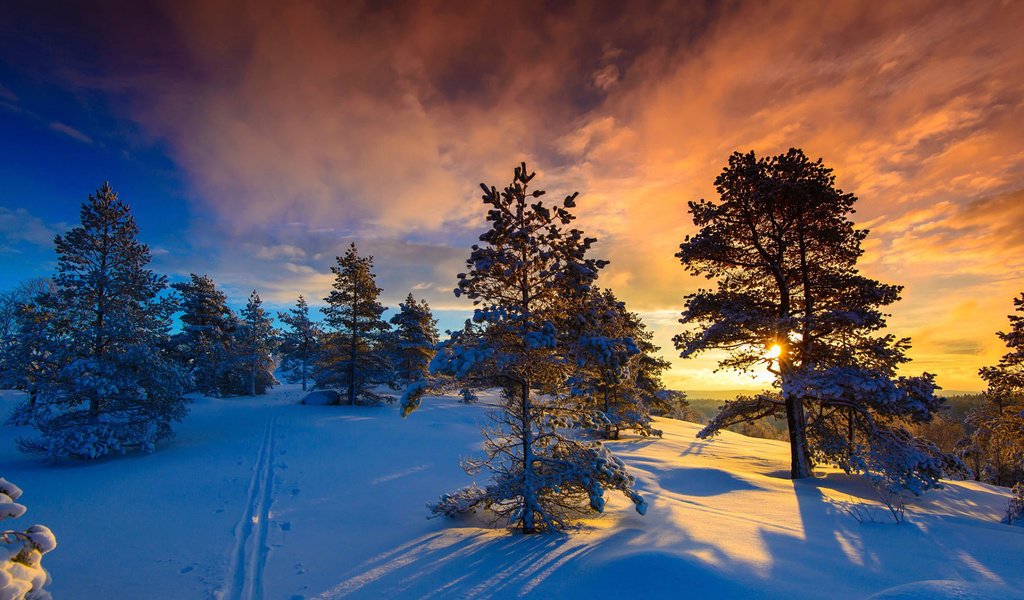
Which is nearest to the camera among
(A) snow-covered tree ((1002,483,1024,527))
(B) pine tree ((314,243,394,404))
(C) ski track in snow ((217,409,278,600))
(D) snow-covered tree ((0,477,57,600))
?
(D) snow-covered tree ((0,477,57,600))

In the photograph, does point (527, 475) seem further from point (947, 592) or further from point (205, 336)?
point (205, 336)

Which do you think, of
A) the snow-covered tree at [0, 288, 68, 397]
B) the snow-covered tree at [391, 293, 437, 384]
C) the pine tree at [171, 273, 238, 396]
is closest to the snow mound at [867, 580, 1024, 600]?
the snow-covered tree at [0, 288, 68, 397]

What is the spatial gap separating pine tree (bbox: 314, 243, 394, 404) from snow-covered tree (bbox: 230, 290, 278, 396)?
49.1 feet

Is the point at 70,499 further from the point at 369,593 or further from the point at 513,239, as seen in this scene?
the point at 513,239

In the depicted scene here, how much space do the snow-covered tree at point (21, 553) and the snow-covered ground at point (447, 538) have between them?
6.99 feet

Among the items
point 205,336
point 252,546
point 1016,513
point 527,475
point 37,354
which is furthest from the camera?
point 205,336

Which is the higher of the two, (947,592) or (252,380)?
(947,592)

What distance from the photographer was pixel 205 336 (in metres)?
34.5

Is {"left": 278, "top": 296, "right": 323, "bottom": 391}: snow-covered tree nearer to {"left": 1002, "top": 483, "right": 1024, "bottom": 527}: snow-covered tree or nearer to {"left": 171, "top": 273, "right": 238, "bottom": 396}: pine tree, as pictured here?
{"left": 171, "top": 273, "right": 238, "bottom": 396}: pine tree

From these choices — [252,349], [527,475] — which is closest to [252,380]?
[252,349]

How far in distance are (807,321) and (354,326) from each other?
26.0m

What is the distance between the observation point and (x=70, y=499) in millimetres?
9742

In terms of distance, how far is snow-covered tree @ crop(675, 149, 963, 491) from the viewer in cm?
1080

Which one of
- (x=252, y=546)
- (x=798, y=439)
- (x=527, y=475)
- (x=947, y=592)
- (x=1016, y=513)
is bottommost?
(x=1016, y=513)
